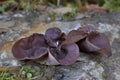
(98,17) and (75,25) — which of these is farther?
(98,17)

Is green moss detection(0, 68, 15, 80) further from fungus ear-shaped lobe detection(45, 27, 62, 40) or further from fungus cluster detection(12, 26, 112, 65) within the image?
fungus ear-shaped lobe detection(45, 27, 62, 40)

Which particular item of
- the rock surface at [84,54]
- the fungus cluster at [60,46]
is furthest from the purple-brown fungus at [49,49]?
the rock surface at [84,54]

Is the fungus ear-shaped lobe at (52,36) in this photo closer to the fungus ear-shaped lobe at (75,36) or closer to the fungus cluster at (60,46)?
the fungus cluster at (60,46)

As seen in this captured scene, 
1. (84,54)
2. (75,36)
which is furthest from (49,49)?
(84,54)

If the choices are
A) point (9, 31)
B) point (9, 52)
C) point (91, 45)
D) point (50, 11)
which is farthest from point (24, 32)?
point (91, 45)

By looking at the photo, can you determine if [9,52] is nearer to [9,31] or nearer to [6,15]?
[9,31]

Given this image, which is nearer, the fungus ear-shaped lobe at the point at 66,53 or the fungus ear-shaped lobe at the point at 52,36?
the fungus ear-shaped lobe at the point at 66,53

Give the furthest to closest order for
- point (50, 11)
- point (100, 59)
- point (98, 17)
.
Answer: point (50, 11) < point (98, 17) < point (100, 59)
